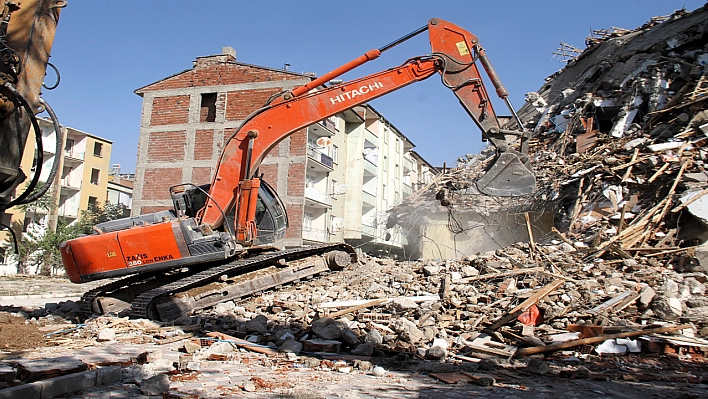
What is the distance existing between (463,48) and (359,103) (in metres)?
1.95

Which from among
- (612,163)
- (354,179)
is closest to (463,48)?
(612,163)

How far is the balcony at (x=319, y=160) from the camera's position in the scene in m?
30.5

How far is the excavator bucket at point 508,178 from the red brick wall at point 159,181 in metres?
22.6

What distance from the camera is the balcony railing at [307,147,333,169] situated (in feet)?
99.8

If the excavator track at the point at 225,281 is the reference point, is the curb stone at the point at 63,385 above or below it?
below

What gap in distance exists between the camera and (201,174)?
28422 millimetres

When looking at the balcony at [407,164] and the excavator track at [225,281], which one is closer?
the excavator track at [225,281]

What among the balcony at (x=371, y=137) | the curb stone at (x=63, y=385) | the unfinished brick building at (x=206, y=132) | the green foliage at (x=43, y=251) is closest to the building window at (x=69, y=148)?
the green foliage at (x=43, y=251)

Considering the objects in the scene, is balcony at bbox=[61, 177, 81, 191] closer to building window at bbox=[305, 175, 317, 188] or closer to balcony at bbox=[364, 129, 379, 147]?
building window at bbox=[305, 175, 317, 188]

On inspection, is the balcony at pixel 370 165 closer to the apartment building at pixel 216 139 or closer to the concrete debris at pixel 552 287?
the apartment building at pixel 216 139

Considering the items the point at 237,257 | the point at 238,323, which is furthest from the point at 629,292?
the point at 237,257

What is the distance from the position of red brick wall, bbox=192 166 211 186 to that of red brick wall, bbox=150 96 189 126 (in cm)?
288

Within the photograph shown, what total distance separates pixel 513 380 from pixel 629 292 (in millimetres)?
A: 3544

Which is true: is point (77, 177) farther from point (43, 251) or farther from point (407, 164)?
point (407, 164)
